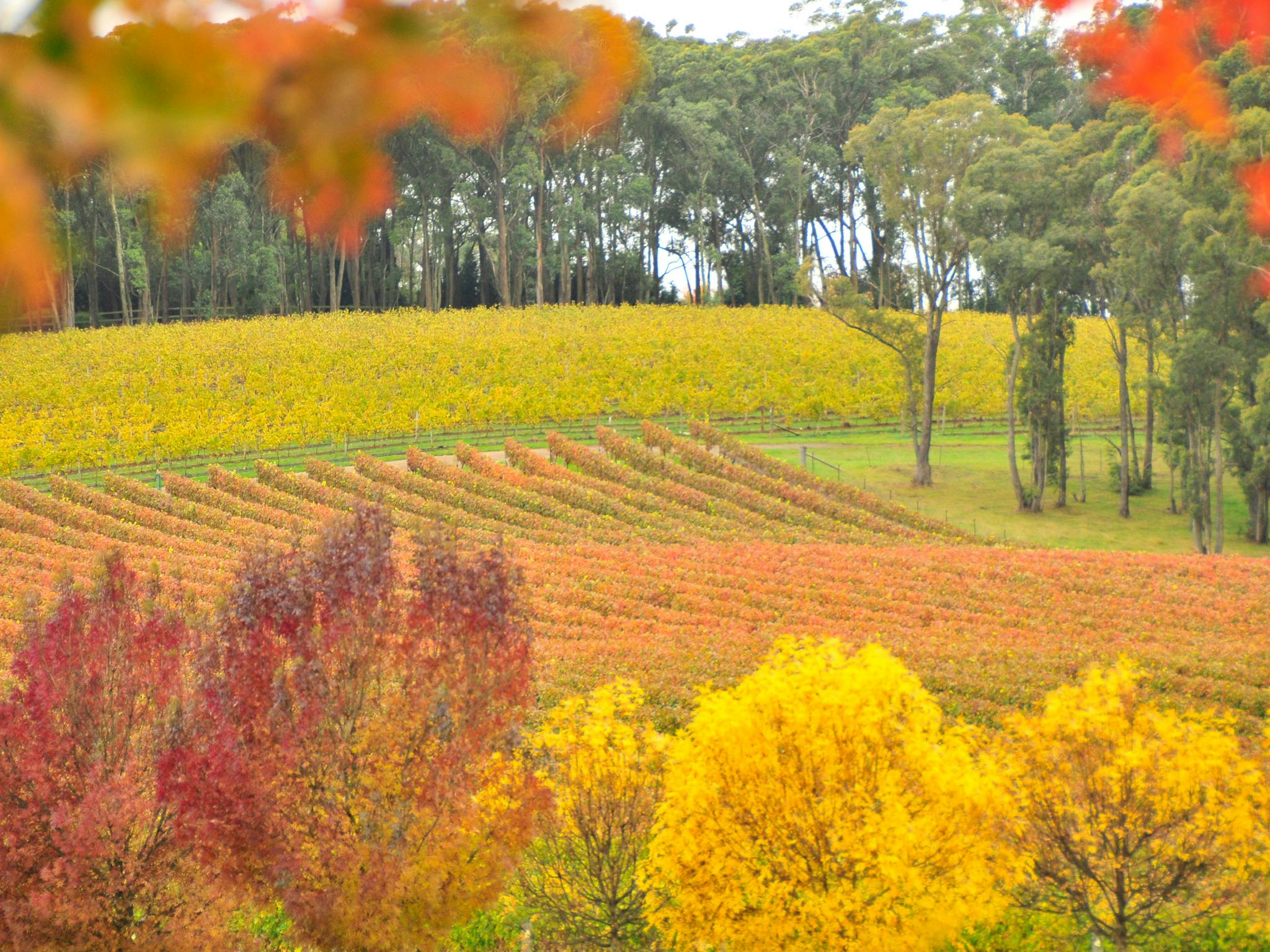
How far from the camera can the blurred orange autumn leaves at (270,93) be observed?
1.34 meters

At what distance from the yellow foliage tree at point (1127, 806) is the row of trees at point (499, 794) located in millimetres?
30

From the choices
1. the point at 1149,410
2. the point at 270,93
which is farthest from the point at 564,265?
the point at 270,93

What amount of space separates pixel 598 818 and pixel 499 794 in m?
1.11

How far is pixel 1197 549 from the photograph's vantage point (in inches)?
1141

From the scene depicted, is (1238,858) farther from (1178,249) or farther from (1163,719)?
(1178,249)

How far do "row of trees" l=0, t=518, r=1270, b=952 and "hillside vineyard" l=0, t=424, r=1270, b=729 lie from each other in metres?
1.22

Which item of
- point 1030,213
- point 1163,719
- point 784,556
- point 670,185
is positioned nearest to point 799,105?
point 670,185

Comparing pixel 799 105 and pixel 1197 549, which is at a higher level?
pixel 799 105

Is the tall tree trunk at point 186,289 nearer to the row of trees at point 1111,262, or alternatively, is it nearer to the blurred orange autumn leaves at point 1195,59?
the row of trees at point 1111,262

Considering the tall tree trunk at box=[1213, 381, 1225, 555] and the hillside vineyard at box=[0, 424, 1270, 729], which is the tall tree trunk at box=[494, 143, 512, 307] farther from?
the tall tree trunk at box=[1213, 381, 1225, 555]

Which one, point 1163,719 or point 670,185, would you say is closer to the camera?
point 1163,719

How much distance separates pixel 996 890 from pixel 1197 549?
75.1ft

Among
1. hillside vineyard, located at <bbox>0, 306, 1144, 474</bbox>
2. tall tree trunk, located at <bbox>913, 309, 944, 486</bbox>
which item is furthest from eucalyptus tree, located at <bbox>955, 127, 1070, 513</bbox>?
hillside vineyard, located at <bbox>0, 306, 1144, 474</bbox>

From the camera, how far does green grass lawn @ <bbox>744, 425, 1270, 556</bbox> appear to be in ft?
104
